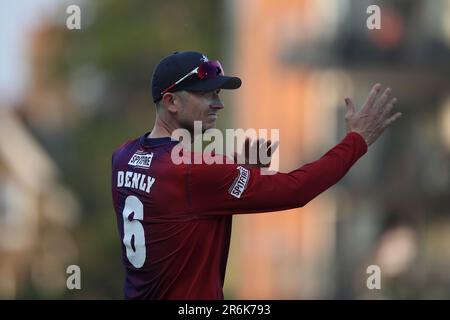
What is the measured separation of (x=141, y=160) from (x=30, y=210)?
3186cm

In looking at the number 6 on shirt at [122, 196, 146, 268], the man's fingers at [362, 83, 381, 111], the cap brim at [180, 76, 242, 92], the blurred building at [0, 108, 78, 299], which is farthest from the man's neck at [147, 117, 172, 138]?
the blurred building at [0, 108, 78, 299]

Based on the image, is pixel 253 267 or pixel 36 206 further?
pixel 36 206

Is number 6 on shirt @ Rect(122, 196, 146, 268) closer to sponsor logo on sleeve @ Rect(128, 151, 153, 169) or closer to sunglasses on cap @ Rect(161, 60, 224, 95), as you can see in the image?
sponsor logo on sleeve @ Rect(128, 151, 153, 169)

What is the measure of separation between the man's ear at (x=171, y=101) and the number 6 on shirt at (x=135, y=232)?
546 millimetres

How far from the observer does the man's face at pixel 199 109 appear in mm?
6391

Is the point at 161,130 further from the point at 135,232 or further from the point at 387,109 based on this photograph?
the point at 387,109

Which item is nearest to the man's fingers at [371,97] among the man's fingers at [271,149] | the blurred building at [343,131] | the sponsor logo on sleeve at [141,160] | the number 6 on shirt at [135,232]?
the man's fingers at [271,149]

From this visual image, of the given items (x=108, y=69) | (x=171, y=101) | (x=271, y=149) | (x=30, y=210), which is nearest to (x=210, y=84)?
(x=171, y=101)

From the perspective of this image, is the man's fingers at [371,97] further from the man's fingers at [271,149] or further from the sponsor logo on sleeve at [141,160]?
the sponsor logo on sleeve at [141,160]

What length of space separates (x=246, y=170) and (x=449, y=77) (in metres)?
17.7

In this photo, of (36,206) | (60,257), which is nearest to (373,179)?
(60,257)

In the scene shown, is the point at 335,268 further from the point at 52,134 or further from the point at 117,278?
the point at 52,134

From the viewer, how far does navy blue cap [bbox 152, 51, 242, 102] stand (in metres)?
6.37
